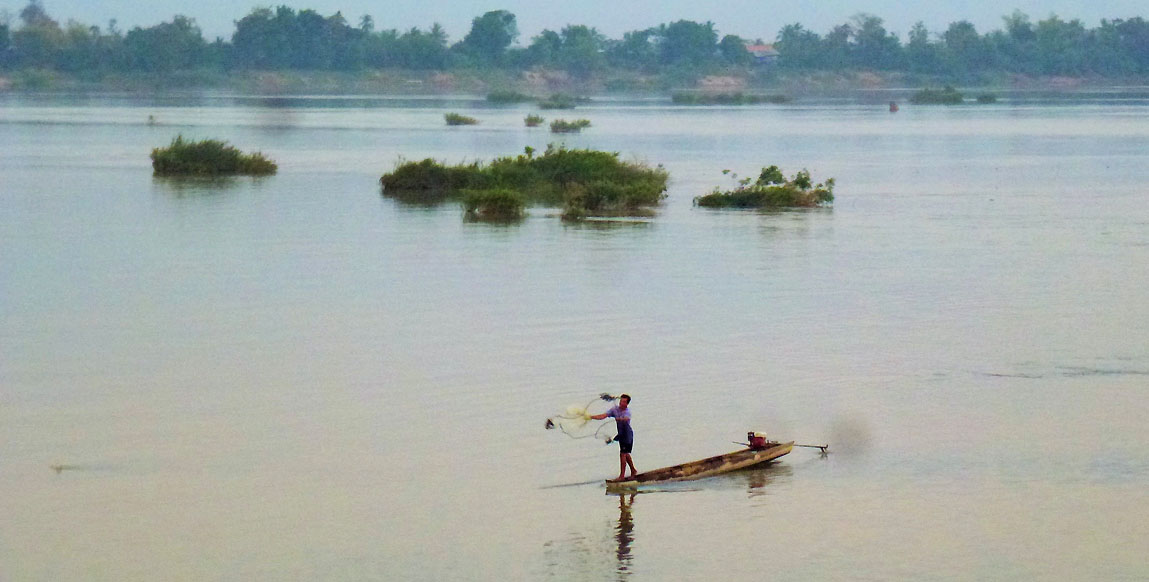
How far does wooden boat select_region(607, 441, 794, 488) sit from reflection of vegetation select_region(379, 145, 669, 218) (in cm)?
3109

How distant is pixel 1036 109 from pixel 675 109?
1327 inches

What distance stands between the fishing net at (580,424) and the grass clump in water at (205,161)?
151ft

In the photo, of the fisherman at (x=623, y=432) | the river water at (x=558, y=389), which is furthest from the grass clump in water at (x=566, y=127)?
the fisherman at (x=623, y=432)

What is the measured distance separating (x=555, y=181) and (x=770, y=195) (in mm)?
7604

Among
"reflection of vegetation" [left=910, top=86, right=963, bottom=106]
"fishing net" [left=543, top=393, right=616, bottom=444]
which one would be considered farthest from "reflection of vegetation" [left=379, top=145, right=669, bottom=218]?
"reflection of vegetation" [left=910, top=86, right=963, bottom=106]

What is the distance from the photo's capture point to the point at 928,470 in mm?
21906

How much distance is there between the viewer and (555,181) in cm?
5841

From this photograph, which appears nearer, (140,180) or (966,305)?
(966,305)

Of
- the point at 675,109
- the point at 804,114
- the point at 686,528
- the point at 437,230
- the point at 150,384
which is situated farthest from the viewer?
the point at 675,109

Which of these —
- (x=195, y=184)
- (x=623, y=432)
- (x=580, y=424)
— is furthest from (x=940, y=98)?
(x=623, y=432)

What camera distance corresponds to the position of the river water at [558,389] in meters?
18.8

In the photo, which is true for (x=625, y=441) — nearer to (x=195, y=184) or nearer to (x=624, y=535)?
(x=624, y=535)

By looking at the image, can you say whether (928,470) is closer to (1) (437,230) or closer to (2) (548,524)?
(2) (548,524)

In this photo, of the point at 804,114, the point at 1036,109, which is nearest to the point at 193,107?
the point at 804,114
